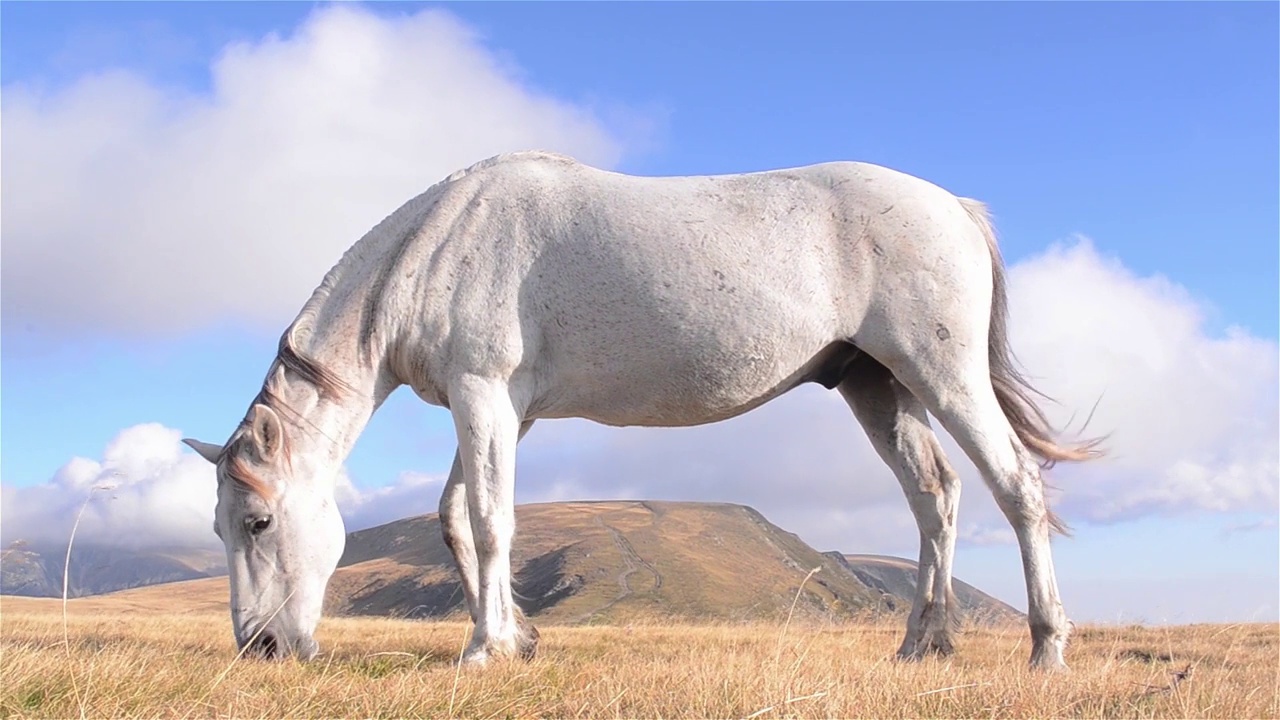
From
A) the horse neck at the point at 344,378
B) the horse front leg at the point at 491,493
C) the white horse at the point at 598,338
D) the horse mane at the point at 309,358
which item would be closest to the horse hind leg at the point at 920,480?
the white horse at the point at 598,338

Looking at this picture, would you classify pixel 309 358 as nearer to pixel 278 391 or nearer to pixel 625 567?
pixel 278 391

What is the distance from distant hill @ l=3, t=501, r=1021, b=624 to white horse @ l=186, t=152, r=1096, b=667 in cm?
8368

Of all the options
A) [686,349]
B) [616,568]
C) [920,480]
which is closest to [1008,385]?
[920,480]

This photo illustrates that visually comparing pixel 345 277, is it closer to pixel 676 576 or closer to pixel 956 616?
pixel 956 616

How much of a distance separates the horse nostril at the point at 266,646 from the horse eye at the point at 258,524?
63 centimetres

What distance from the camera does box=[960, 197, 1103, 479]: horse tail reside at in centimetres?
700

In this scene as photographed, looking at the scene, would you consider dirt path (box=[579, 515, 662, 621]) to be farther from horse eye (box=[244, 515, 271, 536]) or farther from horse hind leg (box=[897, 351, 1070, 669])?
horse hind leg (box=[897, 351, 1070, 669])

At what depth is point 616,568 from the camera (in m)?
130

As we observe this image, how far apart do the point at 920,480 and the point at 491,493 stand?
318 centimetres

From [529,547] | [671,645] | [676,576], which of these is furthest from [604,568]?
[671,645]

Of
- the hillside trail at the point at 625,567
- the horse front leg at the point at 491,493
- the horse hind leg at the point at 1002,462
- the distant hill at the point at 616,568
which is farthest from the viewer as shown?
the hillside trail at the point at 625,567

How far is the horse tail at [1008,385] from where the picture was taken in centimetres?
700

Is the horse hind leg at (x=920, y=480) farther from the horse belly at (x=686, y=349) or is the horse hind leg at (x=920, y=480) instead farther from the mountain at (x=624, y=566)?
the mountain at (x=624, y=566)

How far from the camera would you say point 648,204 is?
21.7 feet
